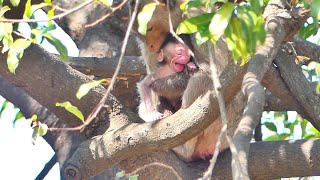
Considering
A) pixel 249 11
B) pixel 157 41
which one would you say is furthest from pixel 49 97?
pixel 249 11

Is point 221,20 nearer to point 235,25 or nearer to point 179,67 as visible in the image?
point 235,25

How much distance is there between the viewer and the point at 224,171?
14.2 feet

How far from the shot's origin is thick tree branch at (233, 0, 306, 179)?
2.99 m

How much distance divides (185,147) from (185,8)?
1.97 meters

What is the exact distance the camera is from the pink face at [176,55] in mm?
5047

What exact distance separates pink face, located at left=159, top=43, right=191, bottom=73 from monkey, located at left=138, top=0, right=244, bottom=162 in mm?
66

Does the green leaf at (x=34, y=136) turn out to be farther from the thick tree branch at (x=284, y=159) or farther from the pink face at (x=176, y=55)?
the pink face at (x=176, y=55)

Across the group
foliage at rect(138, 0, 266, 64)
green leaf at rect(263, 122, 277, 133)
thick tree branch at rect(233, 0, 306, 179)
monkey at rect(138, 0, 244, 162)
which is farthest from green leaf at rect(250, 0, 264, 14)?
green leaf at rect(263, 122, 277, 133)

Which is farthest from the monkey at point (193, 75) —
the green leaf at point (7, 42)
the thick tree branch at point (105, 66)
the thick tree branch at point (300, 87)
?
the green leaf at point (7, 42)

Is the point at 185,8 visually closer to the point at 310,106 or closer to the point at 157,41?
the point at 310,106

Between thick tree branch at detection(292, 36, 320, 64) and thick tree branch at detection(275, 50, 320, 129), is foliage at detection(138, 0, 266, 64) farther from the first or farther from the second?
thick tree branch at detection(292, 36, 320, 64)

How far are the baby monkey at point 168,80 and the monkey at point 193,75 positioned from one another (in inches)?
1.1

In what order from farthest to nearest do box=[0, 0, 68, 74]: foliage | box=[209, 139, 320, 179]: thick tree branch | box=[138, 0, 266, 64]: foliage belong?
box=[209, 139, 320, 179]: thick tree branch < box=[0, 0, 68, 74]: foliage < box=[138, 0, 266, 64]: foliage

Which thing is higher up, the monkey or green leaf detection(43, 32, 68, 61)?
green leaf detection(43, 32, 68, 61)
